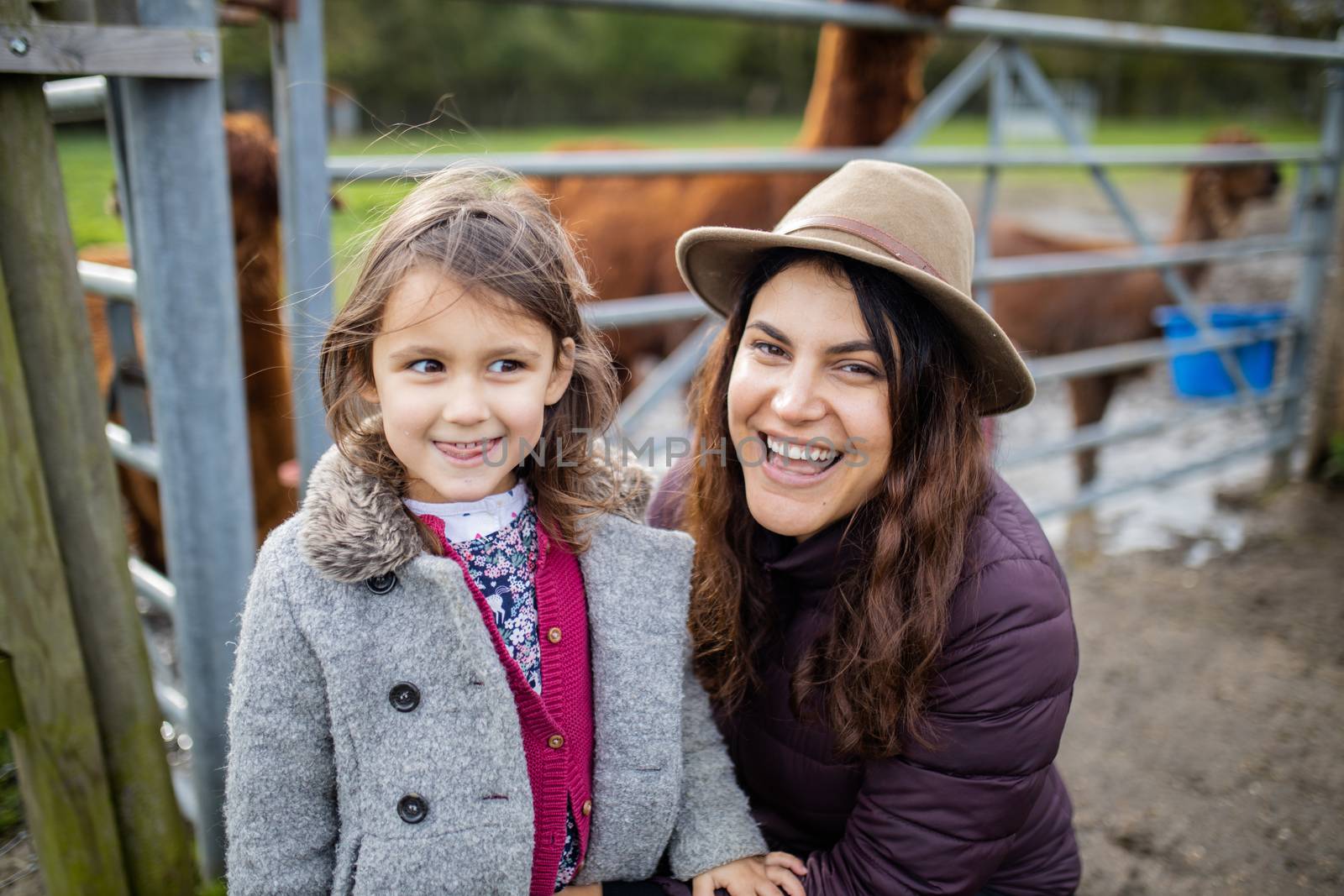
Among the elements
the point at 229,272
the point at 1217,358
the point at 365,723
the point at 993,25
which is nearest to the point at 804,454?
the point at 365,723

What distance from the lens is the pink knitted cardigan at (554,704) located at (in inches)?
49.1

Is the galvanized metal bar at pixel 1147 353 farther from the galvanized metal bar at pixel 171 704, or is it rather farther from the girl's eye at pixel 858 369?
the galvanized metal bar at pixel 171 704

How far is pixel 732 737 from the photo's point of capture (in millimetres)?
1612

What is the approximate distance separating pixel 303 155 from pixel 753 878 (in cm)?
149

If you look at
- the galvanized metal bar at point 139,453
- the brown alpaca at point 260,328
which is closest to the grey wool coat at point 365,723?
the galvanized metal bar at point 139,453

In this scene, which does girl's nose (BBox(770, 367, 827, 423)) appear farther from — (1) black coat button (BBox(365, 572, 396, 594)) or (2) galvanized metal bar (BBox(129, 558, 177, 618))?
(2) galvanized metal bar (BBox(129, 558, 177, 618))

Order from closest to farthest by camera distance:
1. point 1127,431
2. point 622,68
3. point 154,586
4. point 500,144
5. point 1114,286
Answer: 1. point 154,586
2. point 1127,431
3. point 1114,286
4. point 500,144
5. point 622,68

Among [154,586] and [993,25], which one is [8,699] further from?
[993,25]

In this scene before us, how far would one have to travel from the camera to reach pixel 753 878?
4.65 ft

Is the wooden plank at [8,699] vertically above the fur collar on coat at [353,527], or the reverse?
the fur collar on coat at [353,527]

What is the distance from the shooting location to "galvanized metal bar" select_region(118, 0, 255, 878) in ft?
5.03

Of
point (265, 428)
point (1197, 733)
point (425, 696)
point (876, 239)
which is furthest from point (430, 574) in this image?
point (1197, 733)

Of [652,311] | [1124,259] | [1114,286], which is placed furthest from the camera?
[1114,286]

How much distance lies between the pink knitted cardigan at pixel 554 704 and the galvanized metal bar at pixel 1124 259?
7.32 feet
